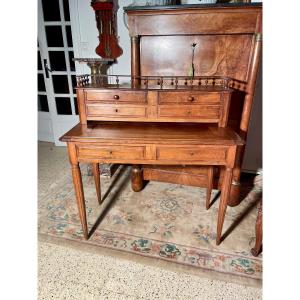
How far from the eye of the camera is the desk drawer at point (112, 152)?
1369 mm

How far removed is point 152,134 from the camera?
1405 mm

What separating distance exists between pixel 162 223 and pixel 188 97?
100cm

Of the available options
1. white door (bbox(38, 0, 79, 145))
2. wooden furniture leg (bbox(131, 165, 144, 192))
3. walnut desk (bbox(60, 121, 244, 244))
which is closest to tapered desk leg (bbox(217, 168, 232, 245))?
walnut desk (bbox(60, 121, 244, 244))

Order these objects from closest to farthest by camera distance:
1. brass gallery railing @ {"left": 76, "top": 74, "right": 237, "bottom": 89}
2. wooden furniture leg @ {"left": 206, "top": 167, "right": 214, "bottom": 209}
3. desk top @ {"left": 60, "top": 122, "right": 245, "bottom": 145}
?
desk top @ {"left": 60, "top": 122, "right": 245, "bottom": 145} → brass gallery railing @ {"left": 76, "top": 74, "right": 237, "bottom": 89} → wooden furniture leg @ {"left": 206, "top": 167, "right": 214, "bottom": 209}

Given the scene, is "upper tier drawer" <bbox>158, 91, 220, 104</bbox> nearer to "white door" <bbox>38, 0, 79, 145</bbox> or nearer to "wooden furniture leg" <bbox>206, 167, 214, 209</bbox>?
"wooden furniture leg" <bbox>206, 167, 214, 209</bbox>

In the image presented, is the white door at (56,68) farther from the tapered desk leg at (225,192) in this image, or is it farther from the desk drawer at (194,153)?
the tapered desk leg at (225,192)

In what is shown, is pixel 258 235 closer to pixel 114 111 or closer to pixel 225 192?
pixel 225 192

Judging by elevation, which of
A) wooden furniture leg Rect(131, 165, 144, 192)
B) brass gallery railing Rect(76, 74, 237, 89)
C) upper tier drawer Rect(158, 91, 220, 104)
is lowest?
wooden furniture leg Rect(131, 165, 144, 192)

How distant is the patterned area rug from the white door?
123 cm

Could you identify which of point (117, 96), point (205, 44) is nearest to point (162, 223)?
point (117, 96)

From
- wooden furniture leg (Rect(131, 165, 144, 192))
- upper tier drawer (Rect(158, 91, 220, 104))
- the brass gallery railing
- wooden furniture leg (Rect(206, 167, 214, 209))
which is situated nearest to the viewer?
upper tier drawer (Rect(158, 91, 220, 104))

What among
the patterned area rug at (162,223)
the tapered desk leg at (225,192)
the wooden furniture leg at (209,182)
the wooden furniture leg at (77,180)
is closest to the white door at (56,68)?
the patterned area rug at (162,223)

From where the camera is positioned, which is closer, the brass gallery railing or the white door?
the brass gallery railing

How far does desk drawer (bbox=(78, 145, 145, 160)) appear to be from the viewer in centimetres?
137
